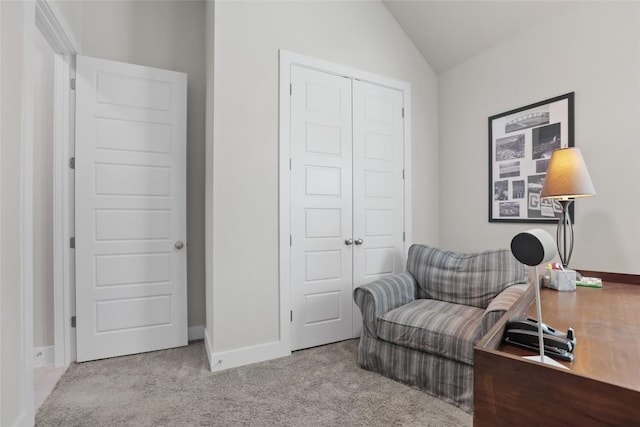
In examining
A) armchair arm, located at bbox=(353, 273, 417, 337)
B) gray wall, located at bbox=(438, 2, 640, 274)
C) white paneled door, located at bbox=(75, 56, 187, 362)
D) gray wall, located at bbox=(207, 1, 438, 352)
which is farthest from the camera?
white paneled door, located at bbox=(75, 56, 187, 362)

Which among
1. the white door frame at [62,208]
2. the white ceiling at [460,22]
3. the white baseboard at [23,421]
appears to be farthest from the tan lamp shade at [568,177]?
the white door frame at [62,208]

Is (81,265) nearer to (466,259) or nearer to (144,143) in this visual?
(144,143)

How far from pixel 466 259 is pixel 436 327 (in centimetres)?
75

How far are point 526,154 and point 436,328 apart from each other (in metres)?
1.70

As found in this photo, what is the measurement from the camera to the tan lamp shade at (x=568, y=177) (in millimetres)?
1833

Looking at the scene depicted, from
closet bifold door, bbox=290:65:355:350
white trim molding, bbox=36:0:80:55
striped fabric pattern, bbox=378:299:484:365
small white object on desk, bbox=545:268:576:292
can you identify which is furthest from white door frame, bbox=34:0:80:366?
small white object on desk, bbox=545:268:576:292

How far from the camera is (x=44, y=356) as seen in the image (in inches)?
95.2

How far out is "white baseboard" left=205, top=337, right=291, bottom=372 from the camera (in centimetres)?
233

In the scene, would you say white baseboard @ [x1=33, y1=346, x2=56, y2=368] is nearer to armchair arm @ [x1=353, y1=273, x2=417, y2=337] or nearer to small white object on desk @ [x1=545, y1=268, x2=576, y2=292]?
armchair arm @ [x1=353, y1=273, x2=417, y2=337]

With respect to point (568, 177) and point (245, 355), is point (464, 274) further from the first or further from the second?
point (245, 355)

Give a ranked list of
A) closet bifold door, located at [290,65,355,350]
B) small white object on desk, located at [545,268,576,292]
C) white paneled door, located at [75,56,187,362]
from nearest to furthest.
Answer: small white object on desk, located at [545,268,576,292] < white paneled door, located at [75,56,187,362] < closet bifold door, located at [290,65,355,350]

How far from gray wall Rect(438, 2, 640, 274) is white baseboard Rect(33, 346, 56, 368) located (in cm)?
361

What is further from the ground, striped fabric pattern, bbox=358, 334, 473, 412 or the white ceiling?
the white ceiling

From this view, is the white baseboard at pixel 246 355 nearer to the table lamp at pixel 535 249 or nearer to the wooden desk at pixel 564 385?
the wooden desk at pixel 564 385
